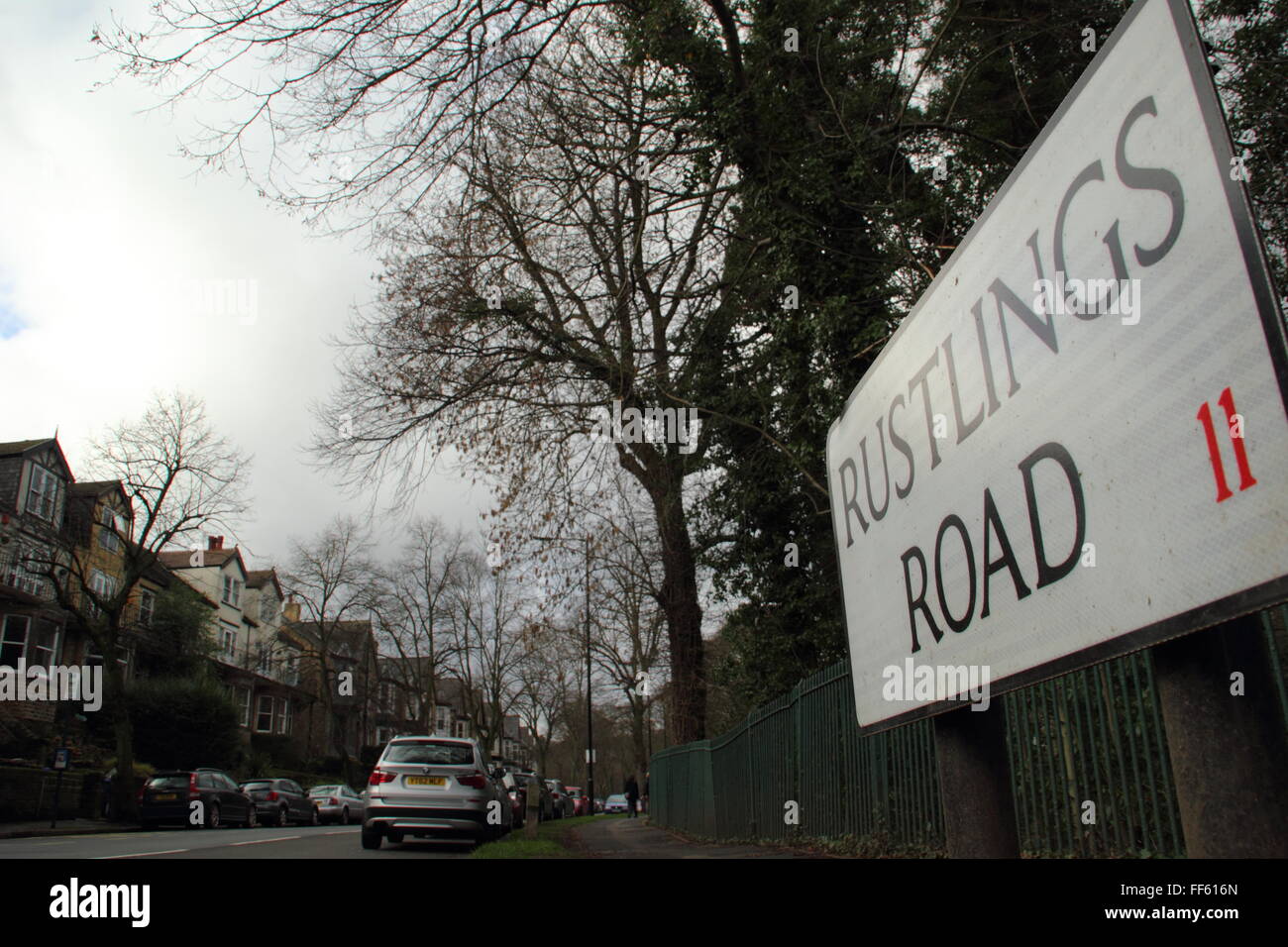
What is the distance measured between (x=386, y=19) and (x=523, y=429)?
8054 millimetres

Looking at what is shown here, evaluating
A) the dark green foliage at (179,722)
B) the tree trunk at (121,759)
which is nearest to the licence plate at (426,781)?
the tree trunk at (121,759)

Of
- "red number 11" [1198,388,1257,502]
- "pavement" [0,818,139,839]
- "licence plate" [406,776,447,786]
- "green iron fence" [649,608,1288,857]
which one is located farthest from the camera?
"pavement" [0,818,139,839]

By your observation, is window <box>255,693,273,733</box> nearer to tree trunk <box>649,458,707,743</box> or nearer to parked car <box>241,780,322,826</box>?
parked car <box>241,780,322,826</box>

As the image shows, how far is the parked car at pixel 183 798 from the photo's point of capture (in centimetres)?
2262

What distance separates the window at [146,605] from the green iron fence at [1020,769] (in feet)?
112

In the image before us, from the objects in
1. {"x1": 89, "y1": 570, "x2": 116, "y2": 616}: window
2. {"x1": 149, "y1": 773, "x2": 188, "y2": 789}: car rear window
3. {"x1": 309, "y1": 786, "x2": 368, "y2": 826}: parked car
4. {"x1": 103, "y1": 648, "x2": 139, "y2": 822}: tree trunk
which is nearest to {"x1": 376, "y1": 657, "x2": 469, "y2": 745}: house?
{"x1": 309, "y1": 786, "x2": 368, "y2": 826}: parked car

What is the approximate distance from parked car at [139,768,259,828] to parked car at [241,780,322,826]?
7.07 feet

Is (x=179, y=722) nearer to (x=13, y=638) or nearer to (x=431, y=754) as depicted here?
(x=13, y=638)

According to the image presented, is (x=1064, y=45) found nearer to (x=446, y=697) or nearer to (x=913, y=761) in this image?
(x=913, y=761)

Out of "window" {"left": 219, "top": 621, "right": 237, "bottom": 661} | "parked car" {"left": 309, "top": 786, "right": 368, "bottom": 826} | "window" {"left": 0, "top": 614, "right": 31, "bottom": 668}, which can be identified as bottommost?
"parked car" {"left": 309, "top": 786, "right": 368, "bottom": 826}

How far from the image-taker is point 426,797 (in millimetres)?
13492

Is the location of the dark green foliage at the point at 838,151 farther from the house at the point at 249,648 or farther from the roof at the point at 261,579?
the roof at the point at 261,579

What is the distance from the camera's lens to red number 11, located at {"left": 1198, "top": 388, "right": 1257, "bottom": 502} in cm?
93
